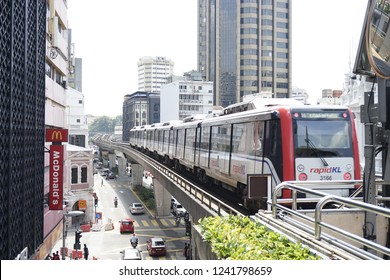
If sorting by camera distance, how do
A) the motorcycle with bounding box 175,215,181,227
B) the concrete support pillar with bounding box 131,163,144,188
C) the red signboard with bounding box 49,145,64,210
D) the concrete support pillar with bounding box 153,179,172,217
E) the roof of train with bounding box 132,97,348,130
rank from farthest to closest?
the concrete support pillar with bounding box 131,163,144,188, the concrete support pillar with bounding box 153,179,172,217, the motorcycle with bounding box 175,215,181,227, the red signboard with bounding box 49,145,64,210, the roof of train with bounding box 132,97,348,130

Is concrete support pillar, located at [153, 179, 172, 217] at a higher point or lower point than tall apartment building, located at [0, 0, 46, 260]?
lower

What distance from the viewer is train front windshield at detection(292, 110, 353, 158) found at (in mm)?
12094

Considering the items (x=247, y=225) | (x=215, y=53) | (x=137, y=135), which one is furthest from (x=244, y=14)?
(x=247, y=225)

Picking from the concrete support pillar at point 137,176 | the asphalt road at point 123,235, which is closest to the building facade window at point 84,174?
the asphalt road at point 123,235

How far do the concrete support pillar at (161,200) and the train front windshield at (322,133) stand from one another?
1446 inches

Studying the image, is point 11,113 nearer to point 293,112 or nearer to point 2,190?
point 2,190

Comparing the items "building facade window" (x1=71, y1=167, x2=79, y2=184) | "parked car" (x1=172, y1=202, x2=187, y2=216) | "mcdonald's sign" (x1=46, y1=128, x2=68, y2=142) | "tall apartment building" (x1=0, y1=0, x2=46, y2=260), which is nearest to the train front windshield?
"tall apartment building" (x1=0, y1=0, x2=46, y2=260)

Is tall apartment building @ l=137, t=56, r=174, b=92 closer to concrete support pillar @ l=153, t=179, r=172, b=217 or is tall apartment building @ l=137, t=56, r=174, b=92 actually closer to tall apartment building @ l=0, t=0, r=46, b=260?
concrete support pillar @ l=153, t=179, r=172, b=217

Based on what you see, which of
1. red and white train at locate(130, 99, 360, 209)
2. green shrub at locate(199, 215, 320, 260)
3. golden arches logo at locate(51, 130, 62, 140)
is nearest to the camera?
green shrub at locate(199, 215, 320, 260)

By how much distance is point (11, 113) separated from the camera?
1141 centimetres

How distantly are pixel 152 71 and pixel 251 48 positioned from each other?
7969 centimetres

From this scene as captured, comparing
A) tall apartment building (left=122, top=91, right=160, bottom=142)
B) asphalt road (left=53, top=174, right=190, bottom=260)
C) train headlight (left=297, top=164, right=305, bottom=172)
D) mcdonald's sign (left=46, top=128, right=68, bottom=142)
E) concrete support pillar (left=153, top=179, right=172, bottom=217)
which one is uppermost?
tall apartment building (left=122, top=91, right=160, bottom=142)

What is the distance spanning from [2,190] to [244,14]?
93892 millimetres

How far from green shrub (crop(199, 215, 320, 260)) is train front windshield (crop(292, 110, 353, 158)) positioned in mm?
5370
